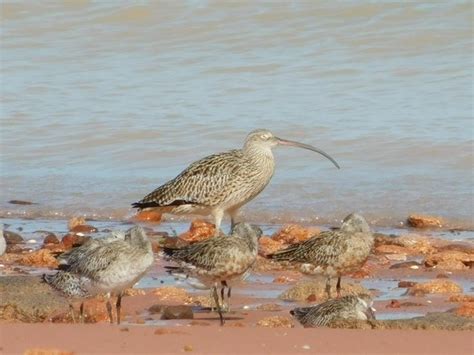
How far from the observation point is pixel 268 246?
13180 mm

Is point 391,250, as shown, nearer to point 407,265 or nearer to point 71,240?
point 407,265

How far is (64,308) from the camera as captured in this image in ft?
34.1

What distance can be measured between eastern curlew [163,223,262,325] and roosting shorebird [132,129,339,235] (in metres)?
3.04

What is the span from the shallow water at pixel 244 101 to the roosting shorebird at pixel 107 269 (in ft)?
17.2

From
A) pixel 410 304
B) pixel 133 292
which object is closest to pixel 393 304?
pixel 410 304

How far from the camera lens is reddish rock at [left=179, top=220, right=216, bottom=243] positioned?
1388cm

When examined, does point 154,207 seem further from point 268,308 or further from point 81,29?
point 81,29

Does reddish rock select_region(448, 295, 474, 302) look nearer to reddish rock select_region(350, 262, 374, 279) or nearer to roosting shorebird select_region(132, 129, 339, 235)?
reddish rock select_region(350, 262, 374, 279)

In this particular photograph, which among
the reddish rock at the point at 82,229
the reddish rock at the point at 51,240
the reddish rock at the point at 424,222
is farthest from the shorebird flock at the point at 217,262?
the reddish rock at the point at 82,229

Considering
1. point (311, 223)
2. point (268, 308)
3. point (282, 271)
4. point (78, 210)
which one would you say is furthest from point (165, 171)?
point (268, 308)

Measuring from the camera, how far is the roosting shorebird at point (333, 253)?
11.1 meters

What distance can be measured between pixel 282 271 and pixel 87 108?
8.56 metres

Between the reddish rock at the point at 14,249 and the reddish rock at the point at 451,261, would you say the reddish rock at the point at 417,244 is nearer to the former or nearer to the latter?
the reddish rock at the point at 451,261

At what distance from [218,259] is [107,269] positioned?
0.86 meters
